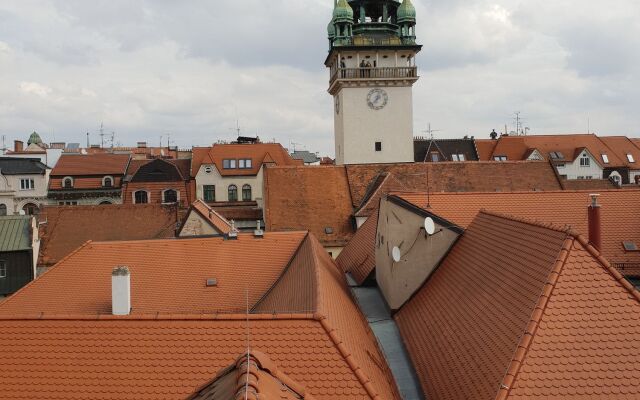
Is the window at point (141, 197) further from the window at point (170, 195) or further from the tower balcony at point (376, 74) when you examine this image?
the tower balcony at point (376, 74)

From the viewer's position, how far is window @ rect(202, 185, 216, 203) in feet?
188

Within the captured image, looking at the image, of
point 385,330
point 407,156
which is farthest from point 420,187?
point 385,330

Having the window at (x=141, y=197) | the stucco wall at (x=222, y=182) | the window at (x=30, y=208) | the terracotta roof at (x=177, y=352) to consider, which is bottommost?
the terracotta roof at (x=177, y=352)

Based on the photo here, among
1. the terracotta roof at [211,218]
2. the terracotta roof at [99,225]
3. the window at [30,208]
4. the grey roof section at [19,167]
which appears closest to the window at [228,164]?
the grey roof section at [19,167]

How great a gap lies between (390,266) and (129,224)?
21322mm

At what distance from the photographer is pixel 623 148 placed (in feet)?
252

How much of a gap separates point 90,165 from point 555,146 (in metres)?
52.5

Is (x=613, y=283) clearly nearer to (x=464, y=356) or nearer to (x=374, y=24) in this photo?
(x=464, y=356)

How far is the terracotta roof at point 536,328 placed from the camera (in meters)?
8.88

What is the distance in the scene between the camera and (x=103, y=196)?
5756 centimetres

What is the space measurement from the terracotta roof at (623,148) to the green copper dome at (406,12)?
43.5 metres

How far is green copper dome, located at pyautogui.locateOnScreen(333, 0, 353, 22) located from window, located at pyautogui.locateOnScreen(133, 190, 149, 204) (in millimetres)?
23710

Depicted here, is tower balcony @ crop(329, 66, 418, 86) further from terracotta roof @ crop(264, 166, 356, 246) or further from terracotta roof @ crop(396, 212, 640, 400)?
terracotta roof @ crop(396, 212, 640, 400)

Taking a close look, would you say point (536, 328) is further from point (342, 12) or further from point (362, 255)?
point (342, 12)
